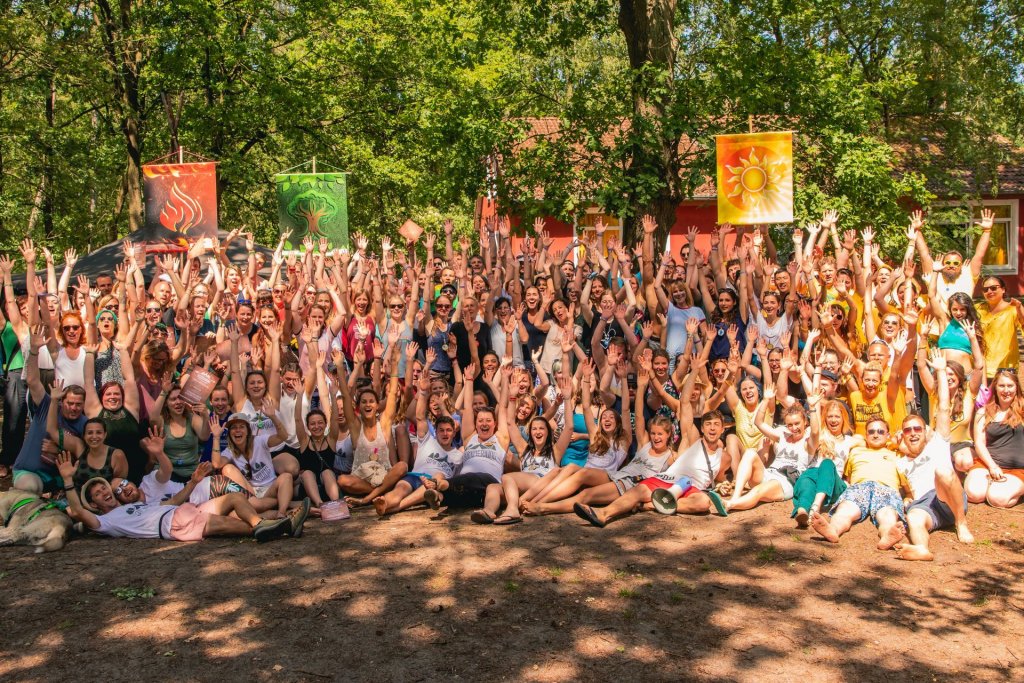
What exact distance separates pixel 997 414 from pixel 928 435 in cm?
101

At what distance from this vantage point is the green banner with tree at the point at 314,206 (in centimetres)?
1535

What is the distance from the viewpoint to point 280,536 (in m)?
7.41

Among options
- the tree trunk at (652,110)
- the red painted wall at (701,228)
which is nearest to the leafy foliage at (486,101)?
the tree trunk at (652,110)

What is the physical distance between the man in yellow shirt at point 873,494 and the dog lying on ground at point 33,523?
5.43 metres

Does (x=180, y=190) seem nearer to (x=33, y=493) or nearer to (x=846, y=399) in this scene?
(x=33, y=493)

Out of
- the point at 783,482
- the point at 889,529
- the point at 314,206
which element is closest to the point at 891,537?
the point at 889,529

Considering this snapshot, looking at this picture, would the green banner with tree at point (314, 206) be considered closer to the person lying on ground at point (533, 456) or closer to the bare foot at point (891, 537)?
the person lying on ground at point (533, 456)

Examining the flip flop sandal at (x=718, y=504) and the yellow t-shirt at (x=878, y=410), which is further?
the yellow t-shirt at (x=878, y=410)

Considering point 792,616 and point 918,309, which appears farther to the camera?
point 918,309

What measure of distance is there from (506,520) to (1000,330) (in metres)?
4.98

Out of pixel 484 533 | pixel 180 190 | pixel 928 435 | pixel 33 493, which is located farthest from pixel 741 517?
pixel 180 190

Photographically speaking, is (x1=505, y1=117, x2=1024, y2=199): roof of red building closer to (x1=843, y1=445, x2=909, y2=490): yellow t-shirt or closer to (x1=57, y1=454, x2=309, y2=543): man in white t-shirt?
(x1=843, y1=445, x2=909, y2=490): yellow t-shirt

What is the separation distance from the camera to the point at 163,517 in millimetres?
7504

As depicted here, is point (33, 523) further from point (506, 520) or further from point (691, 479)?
point (691, 479)
